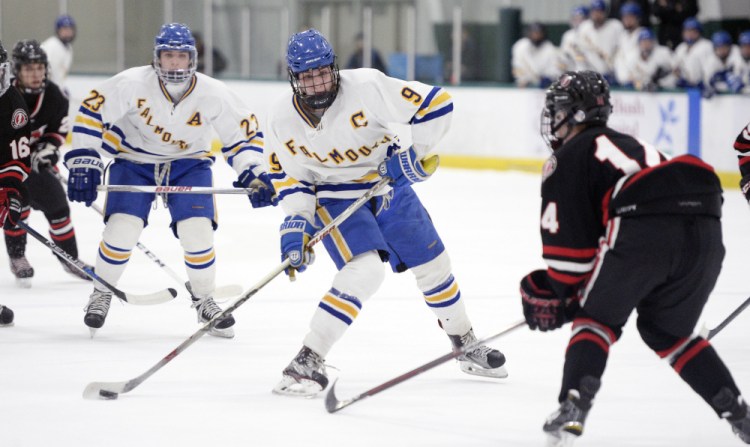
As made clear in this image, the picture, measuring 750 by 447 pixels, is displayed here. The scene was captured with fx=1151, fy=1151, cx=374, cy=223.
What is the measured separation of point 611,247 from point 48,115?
11.1 ft

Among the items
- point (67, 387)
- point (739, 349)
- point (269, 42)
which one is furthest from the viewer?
point (269, 42)

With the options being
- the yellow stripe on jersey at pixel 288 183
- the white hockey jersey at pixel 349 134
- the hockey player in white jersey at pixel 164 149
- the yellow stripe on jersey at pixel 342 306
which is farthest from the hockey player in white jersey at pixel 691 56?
the yellow stripe on jersey at pixel 342 306

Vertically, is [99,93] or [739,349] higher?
[99,93]

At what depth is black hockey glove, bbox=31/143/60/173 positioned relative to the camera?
16.8 feet

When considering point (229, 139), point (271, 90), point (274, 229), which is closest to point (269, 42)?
point (271, 90)

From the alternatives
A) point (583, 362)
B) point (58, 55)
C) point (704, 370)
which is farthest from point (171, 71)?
point (58, 55)

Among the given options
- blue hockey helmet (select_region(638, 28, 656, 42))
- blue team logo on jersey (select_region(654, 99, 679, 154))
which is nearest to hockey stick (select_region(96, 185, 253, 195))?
blue team logo on jersey (select_region(654, 99, 679, 154))

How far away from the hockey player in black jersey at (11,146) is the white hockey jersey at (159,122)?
22 centimetres

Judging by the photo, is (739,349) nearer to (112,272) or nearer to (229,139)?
(229,139)

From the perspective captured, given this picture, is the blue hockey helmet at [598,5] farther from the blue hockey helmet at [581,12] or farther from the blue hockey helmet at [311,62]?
the blue hockey helmet at [311,62]

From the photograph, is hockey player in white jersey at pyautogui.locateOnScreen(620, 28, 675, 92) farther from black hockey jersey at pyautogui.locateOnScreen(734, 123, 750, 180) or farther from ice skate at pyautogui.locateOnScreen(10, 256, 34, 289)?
ice skate at pyautogui.locateOnScreen(10, 256, 34, 289)

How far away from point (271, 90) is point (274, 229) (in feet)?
15.1

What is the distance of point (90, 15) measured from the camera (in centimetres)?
1357

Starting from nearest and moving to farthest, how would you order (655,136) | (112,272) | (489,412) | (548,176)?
1. (548,176)
2. (489,412)
3. (112,272)
4. (655,136)
